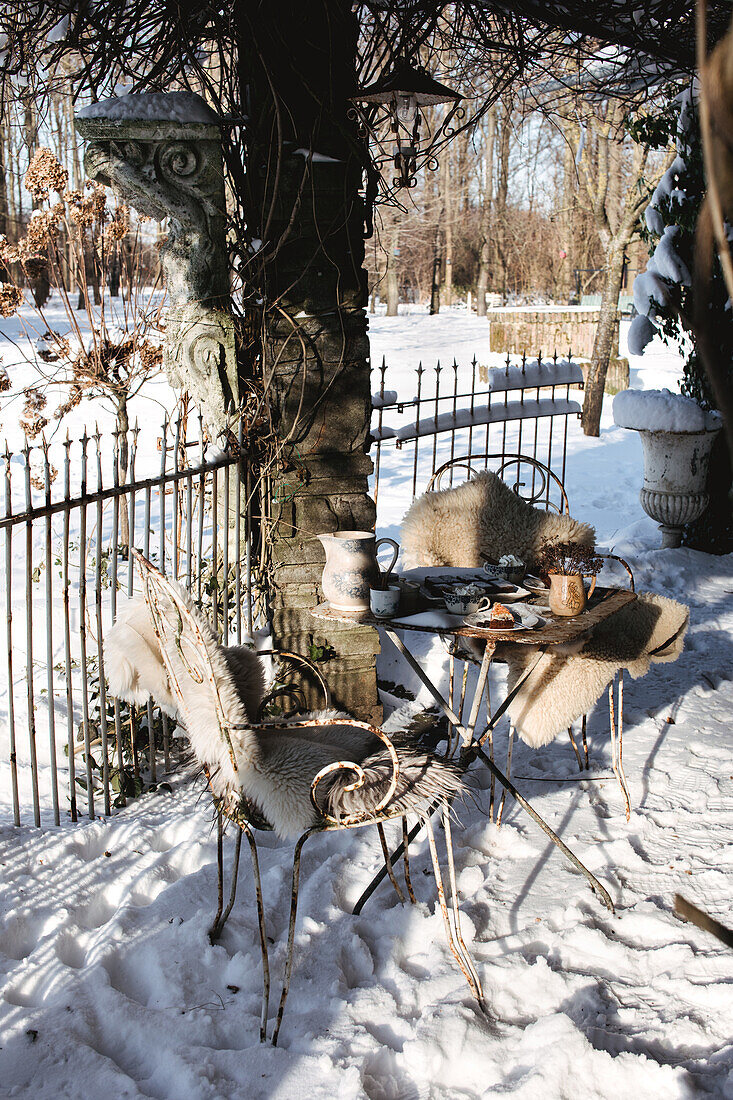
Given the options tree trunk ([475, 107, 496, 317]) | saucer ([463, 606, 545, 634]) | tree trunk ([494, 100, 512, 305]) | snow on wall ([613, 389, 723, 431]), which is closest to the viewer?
saucer ([463, 606, 545, 634])

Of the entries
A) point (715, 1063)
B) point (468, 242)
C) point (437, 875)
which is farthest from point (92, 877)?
point (468, 242)

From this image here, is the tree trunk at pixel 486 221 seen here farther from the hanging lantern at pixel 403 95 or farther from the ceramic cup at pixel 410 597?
the ceramic cup at pixel 410 597

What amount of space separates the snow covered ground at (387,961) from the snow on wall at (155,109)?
260cm

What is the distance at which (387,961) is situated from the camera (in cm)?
248

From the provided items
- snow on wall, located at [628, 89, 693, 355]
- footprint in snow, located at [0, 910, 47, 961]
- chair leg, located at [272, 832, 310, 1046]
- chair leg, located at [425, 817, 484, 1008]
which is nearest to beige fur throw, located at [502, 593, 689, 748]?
chair leg, located at [425, 817, 484, 1008]

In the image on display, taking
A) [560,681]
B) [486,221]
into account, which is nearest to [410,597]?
[560,681]

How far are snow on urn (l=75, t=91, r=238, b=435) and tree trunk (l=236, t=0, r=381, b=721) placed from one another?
0.16 metres

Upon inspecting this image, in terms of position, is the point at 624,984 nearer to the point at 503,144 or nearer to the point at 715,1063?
the point at 715,1063

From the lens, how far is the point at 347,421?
3.82 meters

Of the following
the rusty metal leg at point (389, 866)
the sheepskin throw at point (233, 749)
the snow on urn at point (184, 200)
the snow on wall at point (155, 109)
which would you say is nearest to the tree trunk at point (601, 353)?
the snow on urn at point (184, 200)

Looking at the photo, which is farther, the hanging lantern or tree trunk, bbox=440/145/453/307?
tree trunk, bbox=440/145/453/307

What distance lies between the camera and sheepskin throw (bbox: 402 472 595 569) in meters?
3.99

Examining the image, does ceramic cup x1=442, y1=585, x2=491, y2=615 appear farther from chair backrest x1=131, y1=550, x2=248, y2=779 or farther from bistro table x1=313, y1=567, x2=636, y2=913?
chair backrest x1=131, y1=550, x2=248, y2=779

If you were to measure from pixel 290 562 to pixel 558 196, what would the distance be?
92.4 ft
